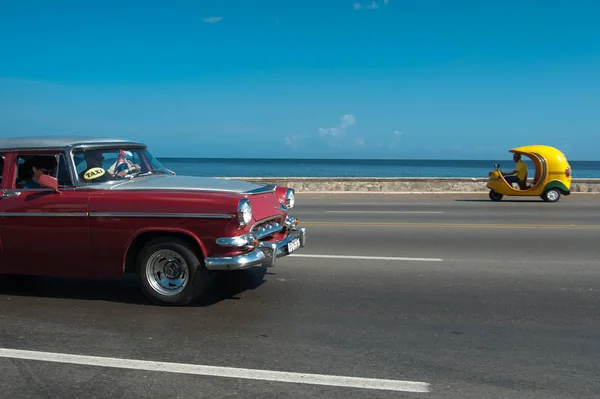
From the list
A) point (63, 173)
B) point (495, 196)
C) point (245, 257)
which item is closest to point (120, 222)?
point (63, 173)

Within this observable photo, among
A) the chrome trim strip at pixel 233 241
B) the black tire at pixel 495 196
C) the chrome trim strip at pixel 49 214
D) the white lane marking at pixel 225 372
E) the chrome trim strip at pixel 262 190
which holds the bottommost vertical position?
the white lane marking at pixel 225 372

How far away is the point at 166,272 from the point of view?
20.7ft

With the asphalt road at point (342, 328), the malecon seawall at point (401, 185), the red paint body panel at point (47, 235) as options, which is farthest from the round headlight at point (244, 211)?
the malecon seawall at point (401, 185)

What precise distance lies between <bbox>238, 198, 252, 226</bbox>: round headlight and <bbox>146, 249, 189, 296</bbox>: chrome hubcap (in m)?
0.76

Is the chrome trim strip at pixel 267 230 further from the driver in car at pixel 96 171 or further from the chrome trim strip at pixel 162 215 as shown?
the driver in car at pixel 96 171

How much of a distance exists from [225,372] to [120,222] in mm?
2382

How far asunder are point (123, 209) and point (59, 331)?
133 cm

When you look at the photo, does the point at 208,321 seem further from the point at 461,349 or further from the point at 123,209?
the point at 461,349

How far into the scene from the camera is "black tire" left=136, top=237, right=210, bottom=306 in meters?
6.13

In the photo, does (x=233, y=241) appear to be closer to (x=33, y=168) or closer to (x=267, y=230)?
(x=267, y=230)

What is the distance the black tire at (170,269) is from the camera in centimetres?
613

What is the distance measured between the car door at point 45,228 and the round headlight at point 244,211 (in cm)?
161

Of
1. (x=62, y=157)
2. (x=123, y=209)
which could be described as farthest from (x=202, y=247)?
(x=62, y=157)

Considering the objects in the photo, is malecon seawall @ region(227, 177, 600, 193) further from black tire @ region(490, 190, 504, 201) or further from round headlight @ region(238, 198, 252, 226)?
round headlight @ region(238, 198, 252, 226)
